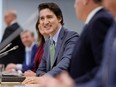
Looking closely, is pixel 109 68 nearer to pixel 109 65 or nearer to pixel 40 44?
pixel 109 65

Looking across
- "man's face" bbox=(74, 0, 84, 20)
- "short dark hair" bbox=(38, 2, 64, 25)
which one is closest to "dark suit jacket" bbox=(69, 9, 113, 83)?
"man's face" bbox=(74, 0, 84, 20)

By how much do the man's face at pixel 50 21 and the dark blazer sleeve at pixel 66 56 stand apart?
0.22 metres

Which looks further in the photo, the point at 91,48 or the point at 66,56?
the point at 66,56

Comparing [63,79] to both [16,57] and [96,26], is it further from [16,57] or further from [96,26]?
[16,57]

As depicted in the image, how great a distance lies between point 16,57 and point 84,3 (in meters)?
3.25

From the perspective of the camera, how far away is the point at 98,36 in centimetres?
132

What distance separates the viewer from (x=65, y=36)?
276 cm

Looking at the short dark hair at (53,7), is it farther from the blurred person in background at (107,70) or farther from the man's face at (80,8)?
the blurred person in background at (107,70)

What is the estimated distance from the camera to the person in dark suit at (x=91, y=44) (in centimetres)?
130

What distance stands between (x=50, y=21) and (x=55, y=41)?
0.72ft

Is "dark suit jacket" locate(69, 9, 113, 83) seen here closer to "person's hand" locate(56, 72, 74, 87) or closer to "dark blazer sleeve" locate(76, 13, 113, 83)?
"dark blazer sleeve" locate(76, 13, 113, 83)

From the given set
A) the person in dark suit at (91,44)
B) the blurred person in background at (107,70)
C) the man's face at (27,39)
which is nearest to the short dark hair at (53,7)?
the person in dark suit at (91,44)

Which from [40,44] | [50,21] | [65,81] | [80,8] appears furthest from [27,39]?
[65,81]

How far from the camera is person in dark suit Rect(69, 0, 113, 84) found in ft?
4.27
